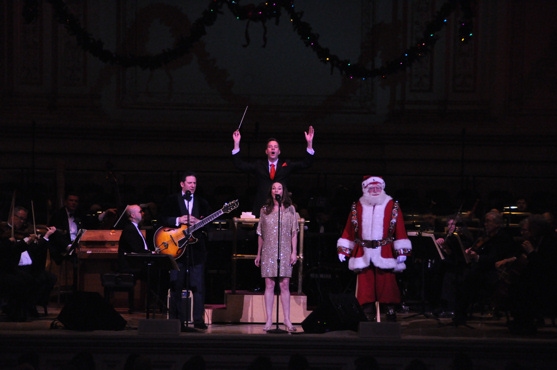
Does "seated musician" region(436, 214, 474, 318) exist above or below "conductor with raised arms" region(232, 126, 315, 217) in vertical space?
below

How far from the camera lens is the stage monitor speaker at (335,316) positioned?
31.8ft

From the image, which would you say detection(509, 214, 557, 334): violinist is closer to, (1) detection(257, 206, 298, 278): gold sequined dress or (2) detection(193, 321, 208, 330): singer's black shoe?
(1) detection(257, 206, 298, 278): gold sequined dress

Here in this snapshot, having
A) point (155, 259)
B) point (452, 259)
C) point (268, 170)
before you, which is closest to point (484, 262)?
point (452, 259)

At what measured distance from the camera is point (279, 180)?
35.4ft

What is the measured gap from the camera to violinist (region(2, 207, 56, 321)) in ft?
34.7

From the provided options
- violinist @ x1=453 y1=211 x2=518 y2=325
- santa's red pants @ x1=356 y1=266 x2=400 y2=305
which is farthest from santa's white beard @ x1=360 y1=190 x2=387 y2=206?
violinist @ x1=453 y1=211 x2=518 y2=325

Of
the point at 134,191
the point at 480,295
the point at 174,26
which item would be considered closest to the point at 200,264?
the point at 480,295

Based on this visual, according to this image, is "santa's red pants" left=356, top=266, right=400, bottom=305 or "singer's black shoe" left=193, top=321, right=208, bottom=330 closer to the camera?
"santa's red pants" left=356, top=266, right=400, bottom=305

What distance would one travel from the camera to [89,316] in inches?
380

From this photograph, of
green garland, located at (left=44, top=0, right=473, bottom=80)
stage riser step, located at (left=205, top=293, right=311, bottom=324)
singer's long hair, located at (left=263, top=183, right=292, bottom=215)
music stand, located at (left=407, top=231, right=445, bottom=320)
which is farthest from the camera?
green garland, located at (left=44, top=0, right=473, bottom=80)

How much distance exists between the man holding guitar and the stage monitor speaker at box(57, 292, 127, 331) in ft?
2.17

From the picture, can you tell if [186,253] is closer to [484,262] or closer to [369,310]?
[369,310]

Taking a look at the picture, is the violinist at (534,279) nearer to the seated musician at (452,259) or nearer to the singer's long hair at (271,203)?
the seated musician at (452,259)

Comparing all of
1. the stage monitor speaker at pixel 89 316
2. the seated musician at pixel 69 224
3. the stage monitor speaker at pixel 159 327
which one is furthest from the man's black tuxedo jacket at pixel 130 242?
the stage monitor speaker at pixel 159 327
